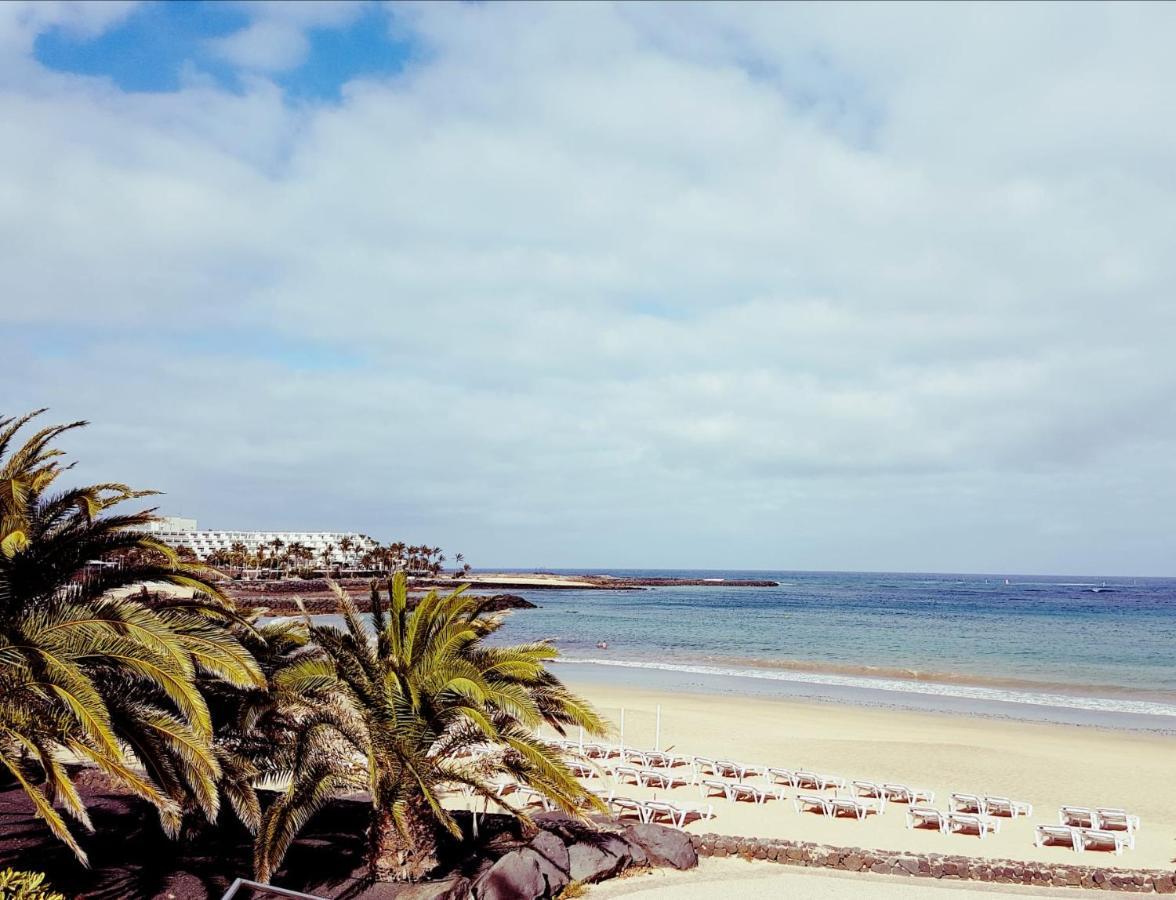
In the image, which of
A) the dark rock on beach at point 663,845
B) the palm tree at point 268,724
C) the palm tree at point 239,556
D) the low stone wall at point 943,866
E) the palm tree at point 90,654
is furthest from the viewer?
the palm tree at point 239,556

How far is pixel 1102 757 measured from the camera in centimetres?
1891

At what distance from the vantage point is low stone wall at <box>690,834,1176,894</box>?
10273 mm

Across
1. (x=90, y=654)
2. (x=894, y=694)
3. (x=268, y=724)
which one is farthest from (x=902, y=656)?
(x=90, y=654)

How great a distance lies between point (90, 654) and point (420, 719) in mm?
3346

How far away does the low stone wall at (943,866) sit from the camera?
1027 centimetres

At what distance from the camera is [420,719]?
30.3 feet

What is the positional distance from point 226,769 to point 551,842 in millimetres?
3834

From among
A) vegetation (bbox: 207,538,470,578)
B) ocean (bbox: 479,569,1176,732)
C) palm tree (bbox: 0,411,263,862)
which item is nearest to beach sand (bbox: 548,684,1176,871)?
ocean (bbox: 479,569,1176,732)

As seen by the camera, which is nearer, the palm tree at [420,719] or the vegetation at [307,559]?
the palm tree at [420,719]

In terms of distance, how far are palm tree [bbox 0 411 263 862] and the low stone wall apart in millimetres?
6886

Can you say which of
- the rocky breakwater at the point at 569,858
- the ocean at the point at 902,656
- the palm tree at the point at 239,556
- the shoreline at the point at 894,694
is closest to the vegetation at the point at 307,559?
the palm tree at the point at 239,556

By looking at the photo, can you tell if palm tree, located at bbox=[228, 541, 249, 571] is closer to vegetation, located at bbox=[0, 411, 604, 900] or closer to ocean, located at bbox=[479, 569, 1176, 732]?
ocean, located at bbox=[479, 569, 1176, 732]

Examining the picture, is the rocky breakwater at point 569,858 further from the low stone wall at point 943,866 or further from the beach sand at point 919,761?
the beach sand at point 919,761

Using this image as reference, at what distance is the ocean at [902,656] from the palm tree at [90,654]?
11.1m
